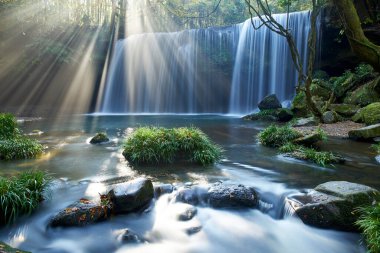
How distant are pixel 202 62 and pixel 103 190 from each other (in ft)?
79.0

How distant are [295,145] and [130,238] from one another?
6123 millimetres

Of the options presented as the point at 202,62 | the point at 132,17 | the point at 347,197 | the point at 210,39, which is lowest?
the point at 347,197

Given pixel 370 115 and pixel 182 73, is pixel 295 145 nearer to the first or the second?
pixel 370 115

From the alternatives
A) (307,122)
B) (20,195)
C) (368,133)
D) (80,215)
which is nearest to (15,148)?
(20,195)

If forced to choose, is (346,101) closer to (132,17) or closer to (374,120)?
(374,120)

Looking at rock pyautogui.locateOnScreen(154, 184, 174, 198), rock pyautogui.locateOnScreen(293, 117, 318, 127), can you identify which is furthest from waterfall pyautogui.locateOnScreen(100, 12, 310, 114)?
rock pyautogui.locateOnScreen(154, 184, 174, 198)

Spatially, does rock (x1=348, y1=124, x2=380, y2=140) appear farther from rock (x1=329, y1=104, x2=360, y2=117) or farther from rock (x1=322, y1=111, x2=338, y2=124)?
rock (x1=329, y1=104, x2=360, y2=117)

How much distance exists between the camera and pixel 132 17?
137 ft

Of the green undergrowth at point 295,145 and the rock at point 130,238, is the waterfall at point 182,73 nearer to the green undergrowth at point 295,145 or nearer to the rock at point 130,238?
the green undergrowth at point 295,145

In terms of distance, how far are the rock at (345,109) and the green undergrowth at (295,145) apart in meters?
5.96

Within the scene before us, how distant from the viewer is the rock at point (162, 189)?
18.6 ft

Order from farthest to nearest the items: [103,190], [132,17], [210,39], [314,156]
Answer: [132,17] < [210,39] < [314,156] < [103,190]

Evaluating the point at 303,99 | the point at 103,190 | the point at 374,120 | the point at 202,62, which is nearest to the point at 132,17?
the point at 202,62

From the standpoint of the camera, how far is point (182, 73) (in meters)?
28.6
